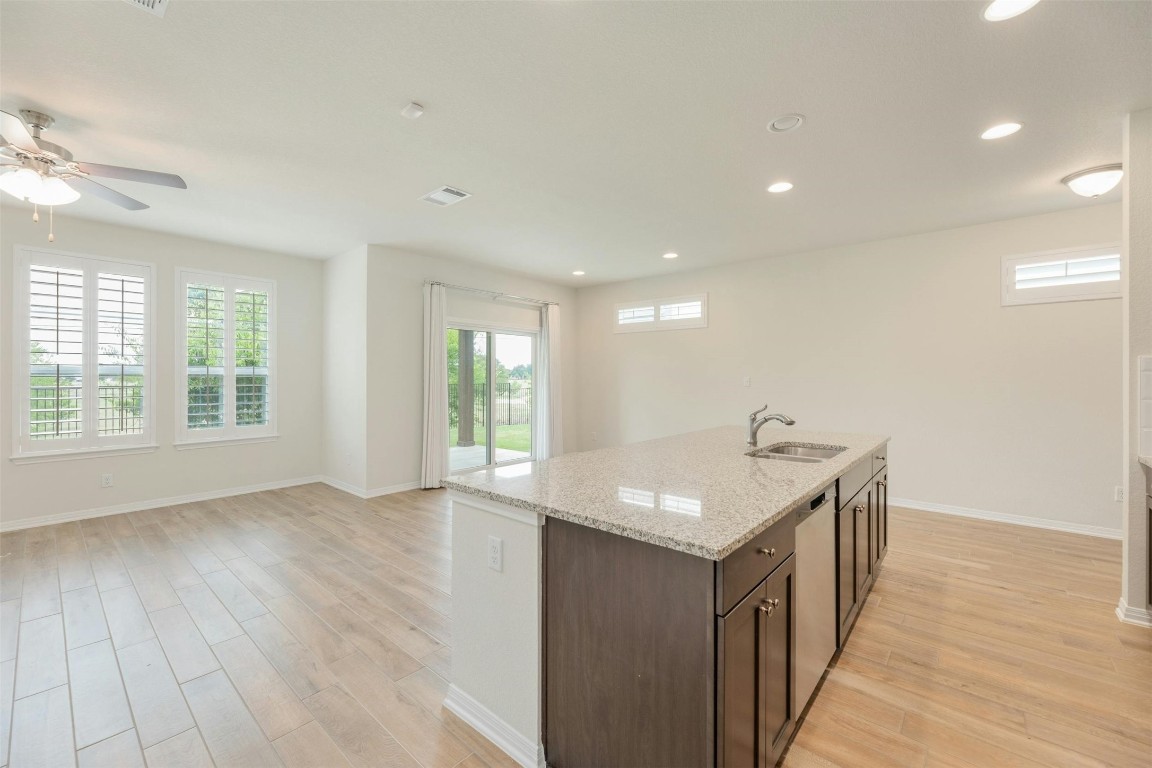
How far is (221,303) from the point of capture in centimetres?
511

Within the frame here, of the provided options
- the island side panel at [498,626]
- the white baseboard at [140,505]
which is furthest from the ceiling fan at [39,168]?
the white baseboard at [140,505]

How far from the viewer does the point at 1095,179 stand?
313 cm

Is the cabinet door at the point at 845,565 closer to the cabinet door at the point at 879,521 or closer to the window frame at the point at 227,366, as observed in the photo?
the cabinet door at the point at 879,521

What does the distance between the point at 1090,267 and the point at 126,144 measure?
23.0 ft

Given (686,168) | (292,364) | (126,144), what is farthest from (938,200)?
(292,364)

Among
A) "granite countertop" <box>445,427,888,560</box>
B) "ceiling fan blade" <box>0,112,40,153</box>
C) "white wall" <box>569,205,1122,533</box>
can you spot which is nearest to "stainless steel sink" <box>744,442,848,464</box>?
"granite countertop" <box>445,427,888,560</box>

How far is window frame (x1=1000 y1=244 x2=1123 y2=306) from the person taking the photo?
149 inches

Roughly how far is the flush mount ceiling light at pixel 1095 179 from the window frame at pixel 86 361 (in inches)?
306

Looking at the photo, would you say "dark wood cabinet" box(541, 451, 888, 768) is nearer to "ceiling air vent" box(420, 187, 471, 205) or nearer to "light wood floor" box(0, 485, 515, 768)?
"light wood floor" box(0, 485, 515, 768)

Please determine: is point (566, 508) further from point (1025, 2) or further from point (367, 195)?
point (367, 195)

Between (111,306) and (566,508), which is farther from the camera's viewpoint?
(111,306)

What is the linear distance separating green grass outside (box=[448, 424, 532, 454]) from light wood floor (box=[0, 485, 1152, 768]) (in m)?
2.66

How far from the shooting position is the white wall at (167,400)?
4.00 m

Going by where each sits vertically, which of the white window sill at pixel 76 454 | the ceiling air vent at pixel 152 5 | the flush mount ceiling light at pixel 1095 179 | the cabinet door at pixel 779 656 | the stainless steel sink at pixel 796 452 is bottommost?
the cabinet door at pixel 779 656
